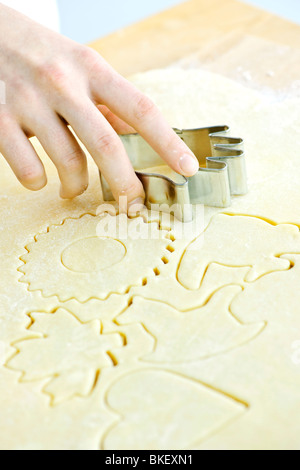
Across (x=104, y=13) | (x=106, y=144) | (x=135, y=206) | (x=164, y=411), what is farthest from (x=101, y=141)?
(x=104, y=13)

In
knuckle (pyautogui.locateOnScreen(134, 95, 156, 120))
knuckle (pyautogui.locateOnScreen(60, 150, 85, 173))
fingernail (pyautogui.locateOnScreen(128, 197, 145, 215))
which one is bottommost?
fingernail (pyautogui.locateOnScreen(128, 197, 145, 215))

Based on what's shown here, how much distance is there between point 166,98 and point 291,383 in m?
1.05

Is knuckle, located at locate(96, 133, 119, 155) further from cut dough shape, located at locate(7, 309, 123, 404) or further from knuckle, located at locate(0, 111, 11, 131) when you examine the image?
cut dough shape, located at locate(7, 309, 123, 404)

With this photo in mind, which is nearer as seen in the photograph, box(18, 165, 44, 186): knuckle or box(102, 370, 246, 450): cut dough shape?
box(102, 370, 246, 450): cut dough shape

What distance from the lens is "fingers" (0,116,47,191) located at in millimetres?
1115

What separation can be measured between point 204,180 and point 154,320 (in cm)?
36

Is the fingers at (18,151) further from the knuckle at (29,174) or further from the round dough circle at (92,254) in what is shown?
the round dough circle at (92,254)

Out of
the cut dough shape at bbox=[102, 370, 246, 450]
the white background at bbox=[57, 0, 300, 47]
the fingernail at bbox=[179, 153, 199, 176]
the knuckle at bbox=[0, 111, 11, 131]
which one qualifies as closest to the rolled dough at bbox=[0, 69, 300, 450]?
the cut dough shape at bbox=[102, 370, 246, 450]

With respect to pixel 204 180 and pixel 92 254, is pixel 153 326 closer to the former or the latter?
pixel 92 254

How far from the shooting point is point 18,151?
1117mm

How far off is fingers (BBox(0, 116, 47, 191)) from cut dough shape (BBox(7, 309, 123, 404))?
0.33 m

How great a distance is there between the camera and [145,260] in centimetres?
103

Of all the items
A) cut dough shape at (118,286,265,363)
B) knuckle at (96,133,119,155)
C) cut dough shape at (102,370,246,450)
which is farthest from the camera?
knuckle at (96,133,119,155)
